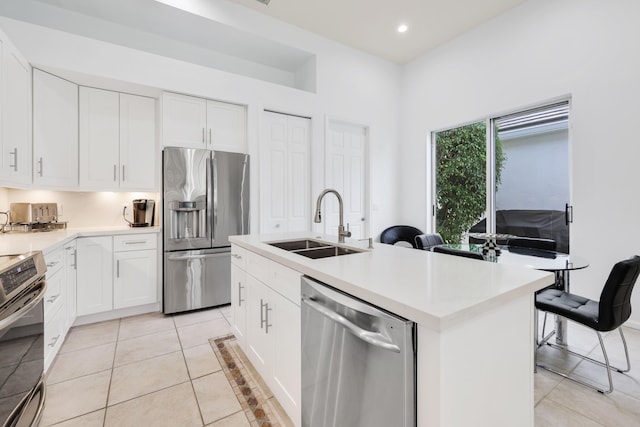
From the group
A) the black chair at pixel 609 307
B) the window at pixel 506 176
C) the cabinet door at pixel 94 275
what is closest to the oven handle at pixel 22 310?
the cabinet door at pixel 94 275

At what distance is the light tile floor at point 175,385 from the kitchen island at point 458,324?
2.32ft

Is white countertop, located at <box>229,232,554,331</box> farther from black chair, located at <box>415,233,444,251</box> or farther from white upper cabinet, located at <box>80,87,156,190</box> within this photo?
white upper cabinet, located at <box>80,87,156,190</box>

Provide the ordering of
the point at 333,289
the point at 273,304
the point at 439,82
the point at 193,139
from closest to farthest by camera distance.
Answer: the point at 333,289
the point at 273,304
the point at 193,139
the point at 439,82

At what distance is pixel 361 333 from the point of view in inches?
38.8

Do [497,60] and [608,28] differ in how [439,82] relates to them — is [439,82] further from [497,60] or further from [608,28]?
[608,28]

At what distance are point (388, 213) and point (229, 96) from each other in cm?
304

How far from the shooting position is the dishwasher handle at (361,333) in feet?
2.97

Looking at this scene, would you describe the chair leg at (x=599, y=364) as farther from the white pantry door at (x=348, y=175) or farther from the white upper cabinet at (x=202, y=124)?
the white upper cabinet at (x=202, y=124)

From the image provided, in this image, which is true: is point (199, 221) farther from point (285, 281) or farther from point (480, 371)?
point (480, 371)

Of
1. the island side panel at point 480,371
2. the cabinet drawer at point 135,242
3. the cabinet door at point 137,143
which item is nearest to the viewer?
the island side panel at point 480,371

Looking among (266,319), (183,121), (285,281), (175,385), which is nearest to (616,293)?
(285,281)

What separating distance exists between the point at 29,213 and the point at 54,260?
113 cm

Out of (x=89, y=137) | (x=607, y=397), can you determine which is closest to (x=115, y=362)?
(x=89, y=137)

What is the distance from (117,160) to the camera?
10.6ft
